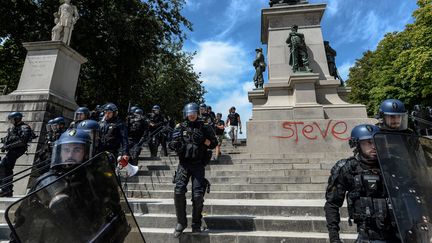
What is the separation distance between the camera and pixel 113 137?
5.25m

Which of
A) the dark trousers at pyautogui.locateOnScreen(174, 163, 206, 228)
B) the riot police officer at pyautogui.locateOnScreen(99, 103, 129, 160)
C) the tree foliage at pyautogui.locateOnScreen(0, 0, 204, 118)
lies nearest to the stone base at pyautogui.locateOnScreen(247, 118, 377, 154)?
the riot police officer at pyautogui.locateOnScreen(99, 103, 129, 160)

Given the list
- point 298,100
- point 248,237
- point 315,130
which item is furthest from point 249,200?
point 298,100

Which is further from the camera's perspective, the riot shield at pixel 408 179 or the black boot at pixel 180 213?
the black boot at pixel 180 213

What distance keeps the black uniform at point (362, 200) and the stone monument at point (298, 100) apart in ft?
23.5

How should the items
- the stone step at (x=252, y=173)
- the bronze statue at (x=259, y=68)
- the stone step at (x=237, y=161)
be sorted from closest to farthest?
1. the stone step at (x=252, y=173)
2. the stone step at (x=237, y=161)
3. the bronze statue at (x=259, y=68)

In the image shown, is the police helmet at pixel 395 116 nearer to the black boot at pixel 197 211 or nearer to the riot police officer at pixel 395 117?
the riot police officer at pixel 395 117

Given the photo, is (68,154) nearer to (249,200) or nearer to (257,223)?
(257,223)

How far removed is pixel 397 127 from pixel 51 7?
1882cm

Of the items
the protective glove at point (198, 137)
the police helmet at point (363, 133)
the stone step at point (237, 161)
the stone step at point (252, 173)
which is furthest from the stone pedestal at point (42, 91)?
the police helmet at point (363, 133)

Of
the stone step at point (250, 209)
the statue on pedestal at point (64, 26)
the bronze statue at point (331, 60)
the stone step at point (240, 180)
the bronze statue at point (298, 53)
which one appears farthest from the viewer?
the bronze statue at point (331, 60)

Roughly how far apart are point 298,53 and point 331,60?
2126mm

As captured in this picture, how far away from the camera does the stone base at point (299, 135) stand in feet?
31.1

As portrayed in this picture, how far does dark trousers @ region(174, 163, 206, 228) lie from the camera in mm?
3793

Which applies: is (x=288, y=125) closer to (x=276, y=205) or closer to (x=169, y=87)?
(x=276, y=205)
